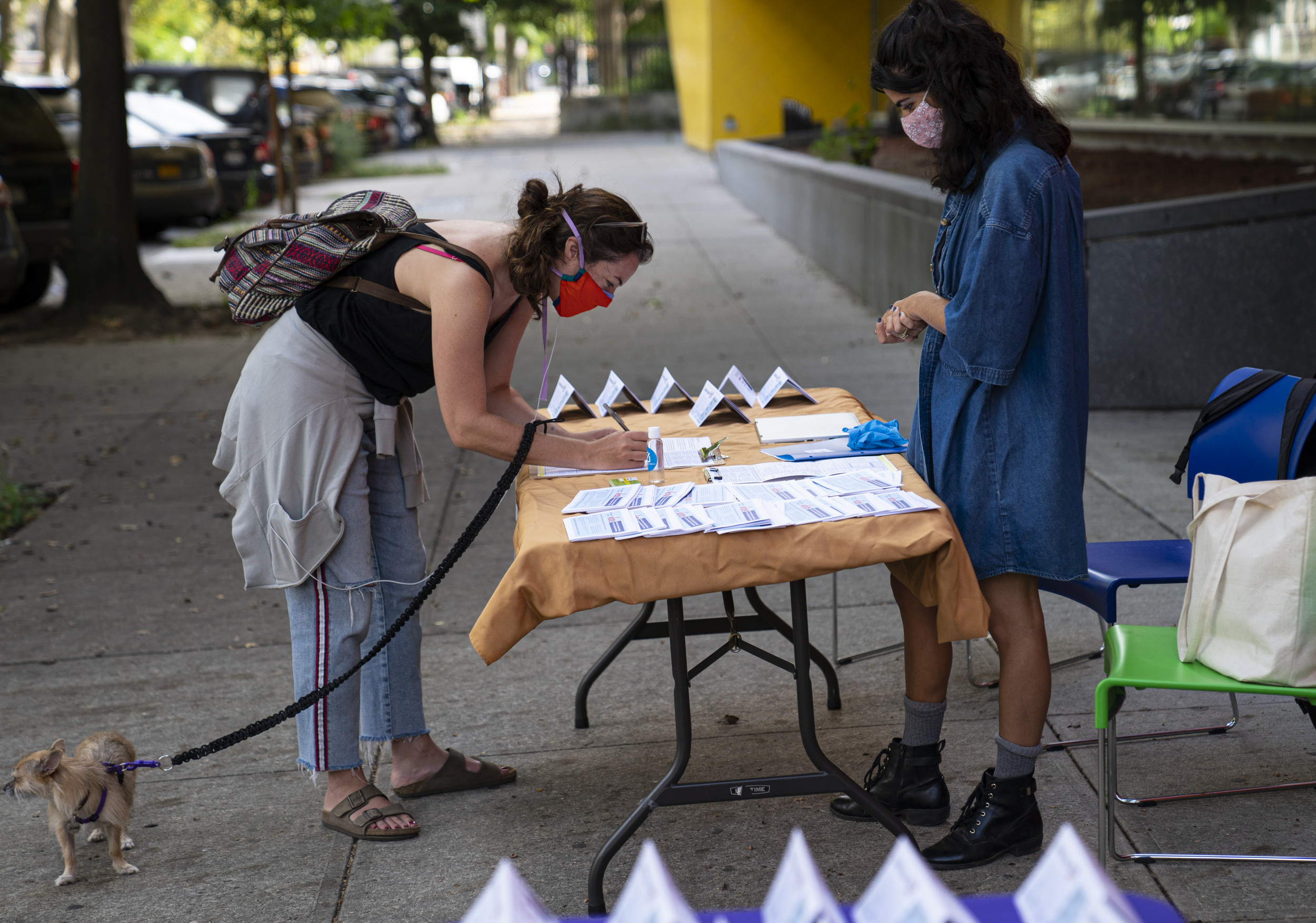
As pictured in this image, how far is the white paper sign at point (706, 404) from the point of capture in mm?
Result: 3570

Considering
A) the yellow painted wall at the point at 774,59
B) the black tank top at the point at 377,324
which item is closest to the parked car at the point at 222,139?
the yellow painted wall at the point at 774,59

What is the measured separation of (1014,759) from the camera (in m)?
2.94

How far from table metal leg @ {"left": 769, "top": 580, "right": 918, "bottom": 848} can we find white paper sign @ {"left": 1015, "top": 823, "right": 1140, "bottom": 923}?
4.84 feet

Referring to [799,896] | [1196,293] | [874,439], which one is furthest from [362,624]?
[1196,293]

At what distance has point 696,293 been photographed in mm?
11555

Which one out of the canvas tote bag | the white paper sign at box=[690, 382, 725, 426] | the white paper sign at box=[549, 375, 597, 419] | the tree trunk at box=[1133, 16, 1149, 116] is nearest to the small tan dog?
the white paper sign at box=[549, 375, 597, 419]

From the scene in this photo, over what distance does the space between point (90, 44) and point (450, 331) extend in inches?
360

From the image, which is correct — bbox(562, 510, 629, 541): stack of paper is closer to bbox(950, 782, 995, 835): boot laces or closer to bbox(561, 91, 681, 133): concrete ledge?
bbox(950, 782, 995, 835): boot laces

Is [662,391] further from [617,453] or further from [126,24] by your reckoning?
[126,24]

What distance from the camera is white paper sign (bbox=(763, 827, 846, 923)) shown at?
131cm

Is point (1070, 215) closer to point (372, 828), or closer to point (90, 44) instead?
point (372, 828)

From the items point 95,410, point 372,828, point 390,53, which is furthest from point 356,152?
point 390,53

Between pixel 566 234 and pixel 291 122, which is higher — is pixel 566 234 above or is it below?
below

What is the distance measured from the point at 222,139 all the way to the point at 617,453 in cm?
1585
